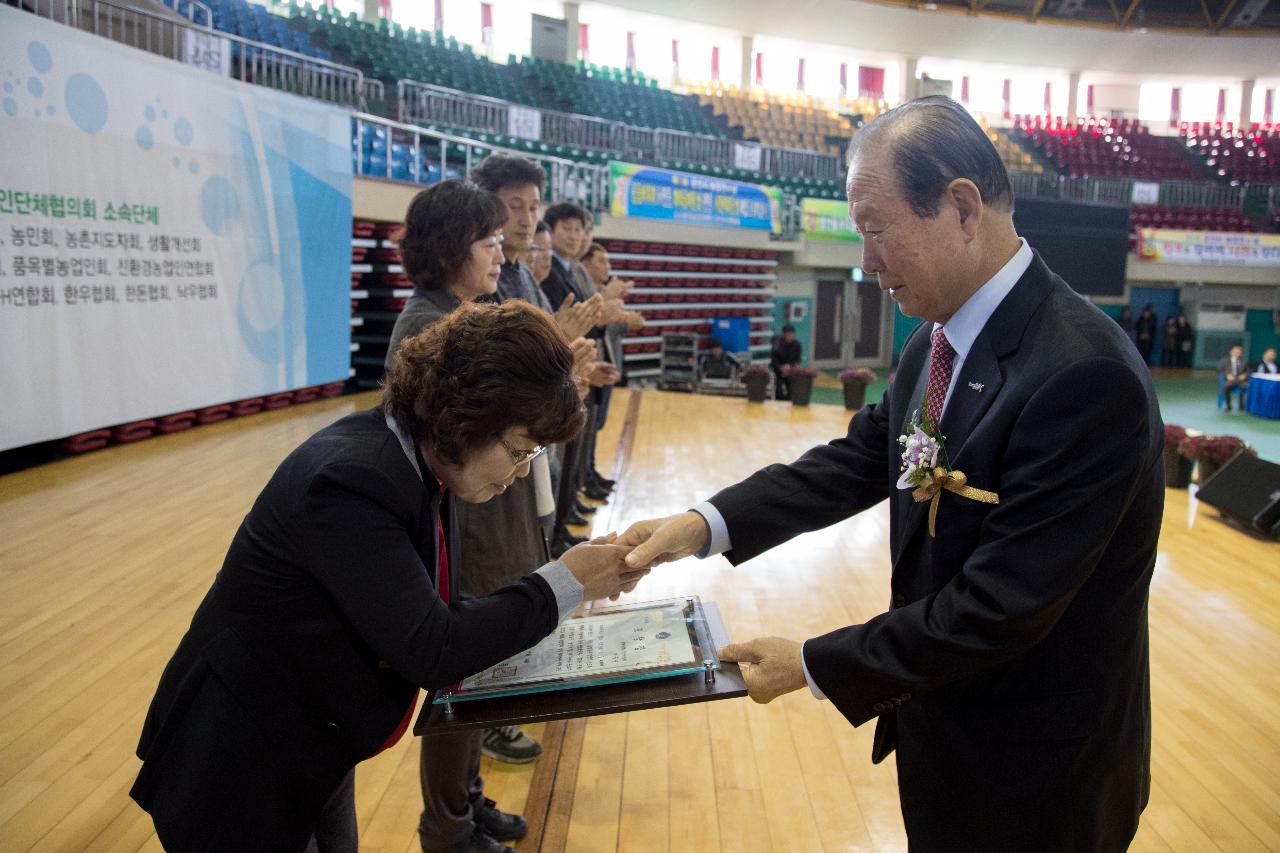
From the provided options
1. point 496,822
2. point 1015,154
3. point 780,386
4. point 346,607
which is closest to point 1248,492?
point 496,822

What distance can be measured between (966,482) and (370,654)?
2.72 feet

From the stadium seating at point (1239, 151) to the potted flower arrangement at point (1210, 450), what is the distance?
17.6 metres

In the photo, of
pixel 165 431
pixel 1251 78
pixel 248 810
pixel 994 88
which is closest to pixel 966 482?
pixel 248 810

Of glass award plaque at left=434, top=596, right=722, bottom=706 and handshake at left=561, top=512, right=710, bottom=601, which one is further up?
handshake at left=561, top=512, right=710, bottom=601

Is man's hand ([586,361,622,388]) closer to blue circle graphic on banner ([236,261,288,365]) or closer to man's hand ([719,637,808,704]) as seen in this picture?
man's hand ([719,637,808,704])

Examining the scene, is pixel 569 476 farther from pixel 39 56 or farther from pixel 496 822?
pixel 39 56

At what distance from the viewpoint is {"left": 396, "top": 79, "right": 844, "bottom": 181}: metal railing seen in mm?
12266

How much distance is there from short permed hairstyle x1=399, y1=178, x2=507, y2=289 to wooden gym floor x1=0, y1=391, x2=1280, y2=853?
4.57 feet

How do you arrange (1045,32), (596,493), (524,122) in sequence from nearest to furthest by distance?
(596,493) < (524,122) < (1045,32)

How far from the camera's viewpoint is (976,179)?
1222 millimetres

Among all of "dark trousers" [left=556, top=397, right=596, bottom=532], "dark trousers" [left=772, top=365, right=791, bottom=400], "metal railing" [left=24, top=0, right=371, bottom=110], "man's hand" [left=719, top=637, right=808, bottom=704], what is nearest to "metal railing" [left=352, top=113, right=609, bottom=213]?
"metal railing" [left=24, top=0, right=371, bottom=110]

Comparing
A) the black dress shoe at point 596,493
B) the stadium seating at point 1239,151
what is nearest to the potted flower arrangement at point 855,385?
the black dress shoe at point 596,493

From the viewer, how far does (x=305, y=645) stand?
1.25m

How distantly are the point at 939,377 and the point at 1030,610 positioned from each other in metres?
0.38
